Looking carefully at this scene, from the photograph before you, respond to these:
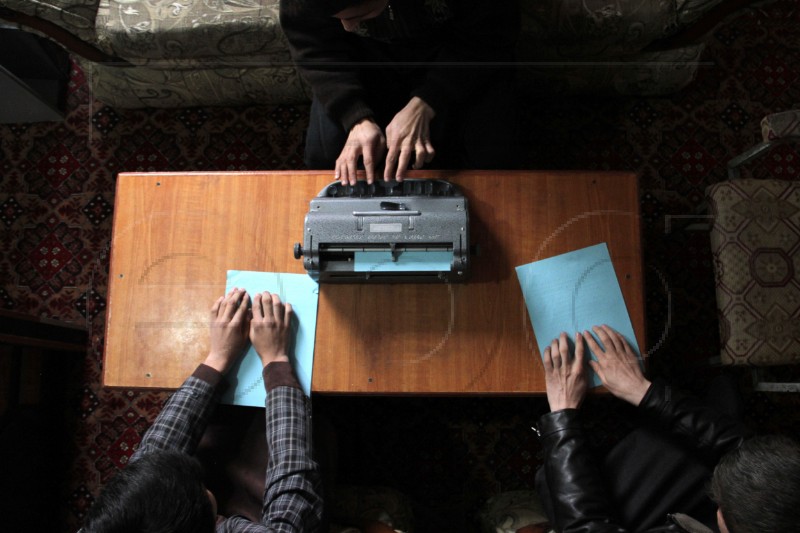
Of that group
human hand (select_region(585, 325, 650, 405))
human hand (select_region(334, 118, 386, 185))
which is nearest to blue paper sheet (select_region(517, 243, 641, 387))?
human hand (select_region(585, 325, 650, 405))

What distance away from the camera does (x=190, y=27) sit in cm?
152

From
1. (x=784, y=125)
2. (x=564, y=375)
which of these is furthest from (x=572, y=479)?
(x=784, y=125)

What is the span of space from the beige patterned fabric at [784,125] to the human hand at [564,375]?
699mm

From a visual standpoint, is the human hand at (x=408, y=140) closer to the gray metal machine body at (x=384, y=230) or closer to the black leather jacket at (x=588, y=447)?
the gray metal machine body at (x=384, y=230)

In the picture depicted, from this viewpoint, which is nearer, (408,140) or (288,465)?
(288,465)

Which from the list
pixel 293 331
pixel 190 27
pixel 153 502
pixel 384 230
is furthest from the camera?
pixel 190 27

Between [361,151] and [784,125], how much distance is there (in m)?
0.97

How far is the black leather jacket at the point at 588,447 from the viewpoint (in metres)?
1.04

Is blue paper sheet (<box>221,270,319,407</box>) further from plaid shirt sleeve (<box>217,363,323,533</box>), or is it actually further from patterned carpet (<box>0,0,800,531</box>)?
patterned carpet (<box>0,0,800,531</box>)

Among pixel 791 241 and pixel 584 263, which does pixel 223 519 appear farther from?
pixel 791 241

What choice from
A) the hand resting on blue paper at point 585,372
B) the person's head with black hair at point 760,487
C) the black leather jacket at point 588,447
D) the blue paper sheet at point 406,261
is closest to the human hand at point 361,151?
the blue paper sheet at point 406,261

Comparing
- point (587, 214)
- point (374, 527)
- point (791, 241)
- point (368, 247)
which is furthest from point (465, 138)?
point (374, 527)

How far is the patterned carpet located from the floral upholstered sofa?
13 cm

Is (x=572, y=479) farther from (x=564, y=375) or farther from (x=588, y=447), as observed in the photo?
(x=564, y=375)
